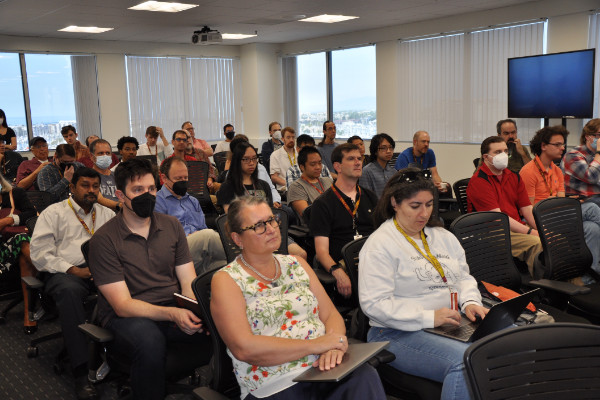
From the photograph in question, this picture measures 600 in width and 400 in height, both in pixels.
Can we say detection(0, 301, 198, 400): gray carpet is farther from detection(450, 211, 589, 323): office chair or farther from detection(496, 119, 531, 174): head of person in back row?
detection(496, 119, 531, 174): head of person in back row

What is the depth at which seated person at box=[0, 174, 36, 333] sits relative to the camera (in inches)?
160

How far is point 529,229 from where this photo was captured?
4.04 meters

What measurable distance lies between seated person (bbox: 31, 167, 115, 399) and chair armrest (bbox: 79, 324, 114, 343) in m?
0.76

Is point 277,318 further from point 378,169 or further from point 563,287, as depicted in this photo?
point 378,169

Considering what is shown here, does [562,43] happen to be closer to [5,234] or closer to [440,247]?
[440,247]

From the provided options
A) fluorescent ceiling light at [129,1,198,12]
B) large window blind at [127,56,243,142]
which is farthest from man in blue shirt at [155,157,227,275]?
large window blind at [127,56,243,142]

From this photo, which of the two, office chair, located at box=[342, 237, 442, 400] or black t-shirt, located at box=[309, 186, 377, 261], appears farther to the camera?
black t-shirt, located at box=[309, 186, 377, 261]

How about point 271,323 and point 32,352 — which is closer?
point 271,323

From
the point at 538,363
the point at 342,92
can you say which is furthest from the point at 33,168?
the point at 342,92

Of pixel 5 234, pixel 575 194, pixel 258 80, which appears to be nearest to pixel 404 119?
pixel 258 80

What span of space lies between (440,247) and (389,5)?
21.1 ft

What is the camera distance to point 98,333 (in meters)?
2.51

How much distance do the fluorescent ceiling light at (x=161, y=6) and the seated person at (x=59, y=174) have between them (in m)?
2.86

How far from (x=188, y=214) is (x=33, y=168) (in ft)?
11.4
